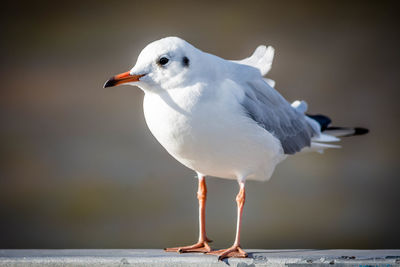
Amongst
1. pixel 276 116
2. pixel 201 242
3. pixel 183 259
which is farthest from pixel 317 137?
pixel 183 259

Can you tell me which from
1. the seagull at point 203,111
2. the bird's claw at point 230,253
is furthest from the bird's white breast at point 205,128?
the bird's claw at point 230,253

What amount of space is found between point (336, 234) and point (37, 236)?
1.79 metres

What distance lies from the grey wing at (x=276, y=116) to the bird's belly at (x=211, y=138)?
0.22 ft

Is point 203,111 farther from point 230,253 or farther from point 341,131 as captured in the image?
point 341,131

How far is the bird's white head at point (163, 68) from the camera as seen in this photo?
1.89m

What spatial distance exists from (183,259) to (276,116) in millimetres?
627

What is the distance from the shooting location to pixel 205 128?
189cm

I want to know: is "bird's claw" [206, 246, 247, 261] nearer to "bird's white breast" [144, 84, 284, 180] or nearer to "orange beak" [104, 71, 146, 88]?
"bird's white breast" [144, 84, 284, 180]

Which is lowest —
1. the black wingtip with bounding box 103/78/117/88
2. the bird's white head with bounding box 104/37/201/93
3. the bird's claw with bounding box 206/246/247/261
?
the bird's claw with bounding box 206/246/247/261

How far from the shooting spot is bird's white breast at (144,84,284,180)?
6.18ft

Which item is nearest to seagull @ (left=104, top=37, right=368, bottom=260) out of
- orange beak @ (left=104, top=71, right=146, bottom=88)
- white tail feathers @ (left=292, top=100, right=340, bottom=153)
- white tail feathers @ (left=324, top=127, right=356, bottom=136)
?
orange beak @ (left=104, top=71, right=146, bottom=88)

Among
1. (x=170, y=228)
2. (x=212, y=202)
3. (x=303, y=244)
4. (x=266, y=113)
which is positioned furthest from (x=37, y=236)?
(x=266, y=113)

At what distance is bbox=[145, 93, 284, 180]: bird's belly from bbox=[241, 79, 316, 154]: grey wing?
0.07 m

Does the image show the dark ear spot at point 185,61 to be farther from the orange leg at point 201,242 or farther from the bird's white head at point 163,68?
the orange leg at point 201,242
